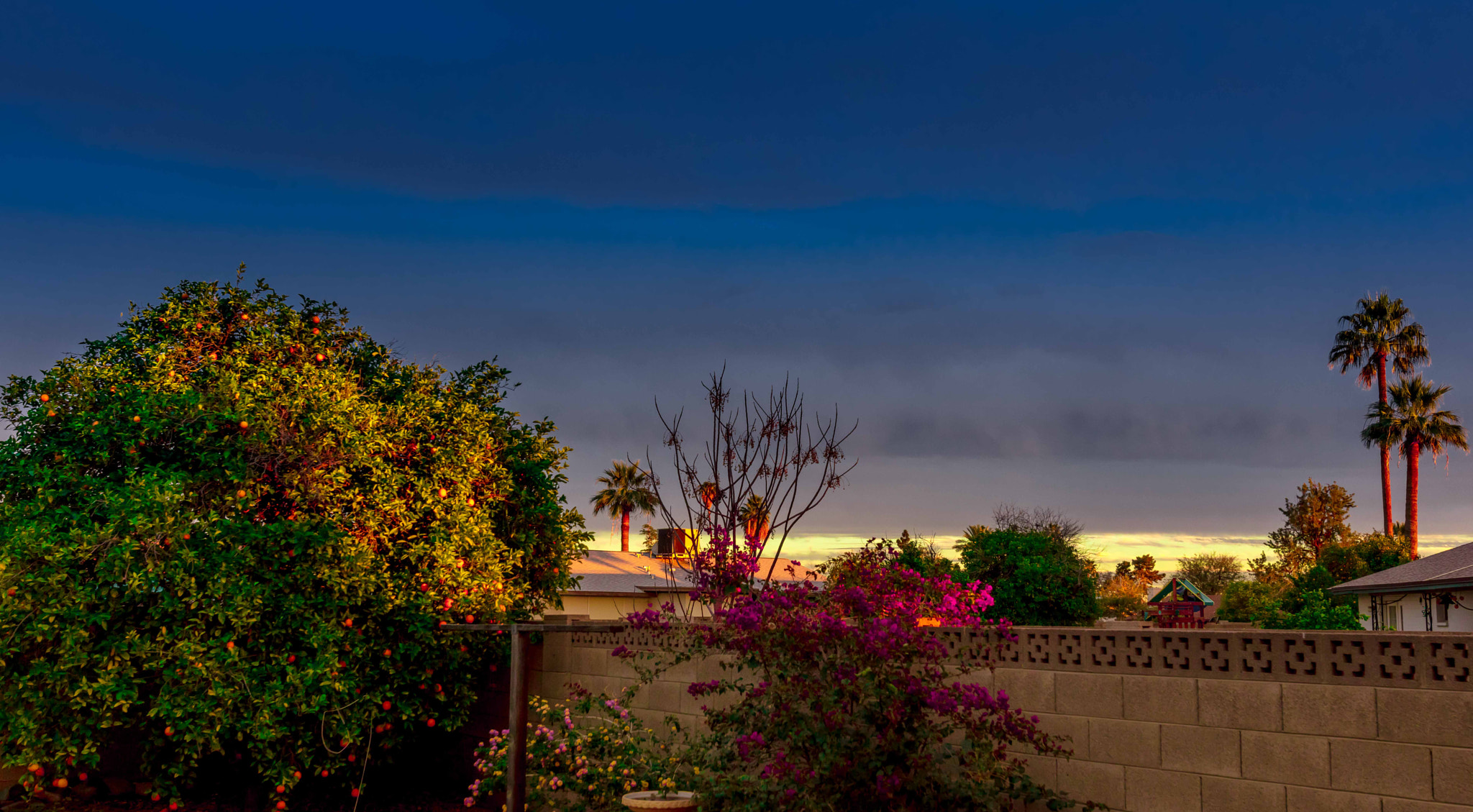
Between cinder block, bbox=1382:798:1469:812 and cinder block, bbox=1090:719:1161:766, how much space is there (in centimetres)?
149

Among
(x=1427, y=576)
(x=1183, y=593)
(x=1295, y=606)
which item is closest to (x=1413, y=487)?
(x=1183, y=593)

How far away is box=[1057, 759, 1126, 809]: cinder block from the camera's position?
7.35m

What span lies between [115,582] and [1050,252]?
15.6 meters

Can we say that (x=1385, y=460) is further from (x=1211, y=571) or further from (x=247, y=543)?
(x=247, y=543)

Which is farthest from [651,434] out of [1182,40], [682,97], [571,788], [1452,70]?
[1452,70]

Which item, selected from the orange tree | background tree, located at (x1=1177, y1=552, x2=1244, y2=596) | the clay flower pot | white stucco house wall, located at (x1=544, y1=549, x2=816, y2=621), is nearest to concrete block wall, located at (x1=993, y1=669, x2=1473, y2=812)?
the clay flower pot

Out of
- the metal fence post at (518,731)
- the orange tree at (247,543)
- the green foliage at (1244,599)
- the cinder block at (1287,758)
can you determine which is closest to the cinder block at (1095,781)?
the cinder block at (1287,758)

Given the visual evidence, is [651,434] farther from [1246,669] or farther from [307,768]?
[1246,669]

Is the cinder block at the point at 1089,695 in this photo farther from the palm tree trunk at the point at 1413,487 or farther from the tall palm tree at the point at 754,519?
the palm tree trunk at the point at 1413,487

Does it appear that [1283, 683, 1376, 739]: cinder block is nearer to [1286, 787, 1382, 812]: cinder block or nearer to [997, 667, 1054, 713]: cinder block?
[1286, 787, 1382, 812]: cinder block

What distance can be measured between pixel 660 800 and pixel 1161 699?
4250 millimetres

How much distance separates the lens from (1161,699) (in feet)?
23.5

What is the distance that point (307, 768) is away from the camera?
1244cm

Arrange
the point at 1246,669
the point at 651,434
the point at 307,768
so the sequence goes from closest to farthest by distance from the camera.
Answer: the point at 1246,669 < the point at 307,768 < the point at 651,434
